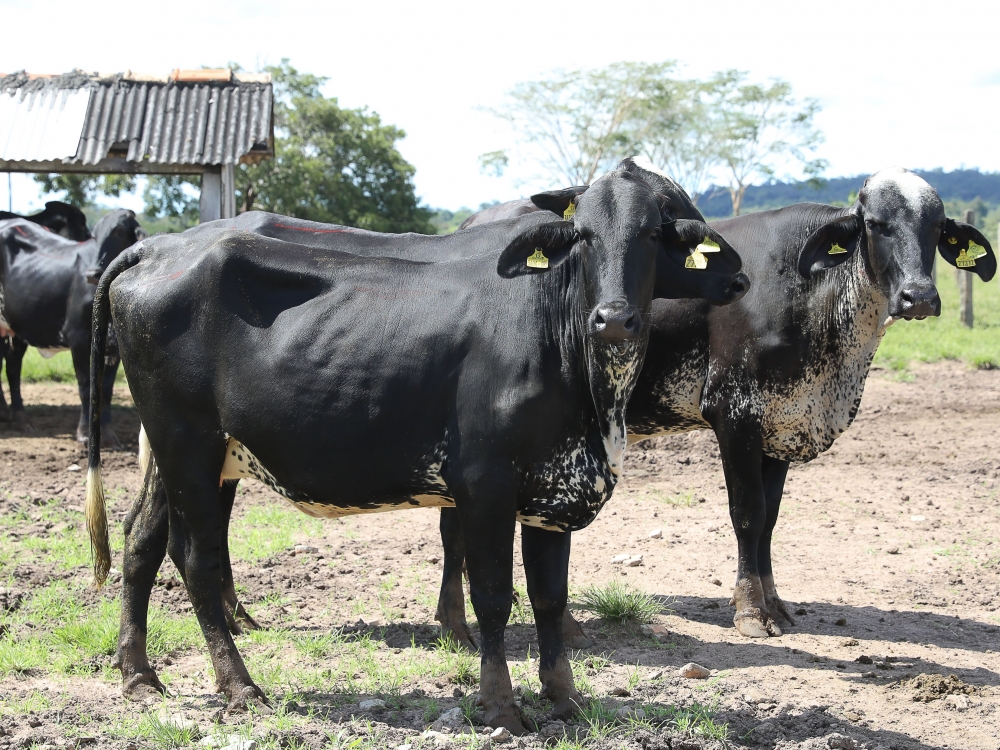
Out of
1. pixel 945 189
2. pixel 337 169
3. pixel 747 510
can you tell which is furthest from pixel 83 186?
pixel 945 189

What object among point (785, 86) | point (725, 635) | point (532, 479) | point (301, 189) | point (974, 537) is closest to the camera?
point (532, 479)

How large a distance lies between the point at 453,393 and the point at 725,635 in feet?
8.04

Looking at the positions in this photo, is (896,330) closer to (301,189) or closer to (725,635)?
(725,635)

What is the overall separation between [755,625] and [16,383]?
29.9 ft

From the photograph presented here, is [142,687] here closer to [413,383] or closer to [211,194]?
[413,383]

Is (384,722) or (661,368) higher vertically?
(661,368)

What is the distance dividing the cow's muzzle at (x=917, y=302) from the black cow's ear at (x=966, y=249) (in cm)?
62

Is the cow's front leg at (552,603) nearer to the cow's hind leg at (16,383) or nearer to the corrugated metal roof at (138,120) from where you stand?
the corrugated metal roof at (138,120)

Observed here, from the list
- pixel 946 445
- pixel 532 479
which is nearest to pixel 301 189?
pixel 946 445

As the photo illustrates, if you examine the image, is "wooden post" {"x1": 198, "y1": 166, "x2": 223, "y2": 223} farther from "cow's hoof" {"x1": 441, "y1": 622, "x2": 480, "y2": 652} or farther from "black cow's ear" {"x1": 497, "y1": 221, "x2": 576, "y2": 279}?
"black cow's ear" {"x1": 497, "y1": 221, "x2": 576, "y2": 279}

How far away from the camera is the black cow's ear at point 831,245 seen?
5.54 meters

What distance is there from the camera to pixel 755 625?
5.57 m

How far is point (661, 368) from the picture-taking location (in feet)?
19.1

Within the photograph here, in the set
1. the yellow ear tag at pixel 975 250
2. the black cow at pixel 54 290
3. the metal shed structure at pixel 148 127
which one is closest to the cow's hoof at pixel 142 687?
the yellow ear tag at pixel 975 250
